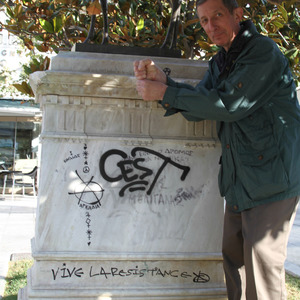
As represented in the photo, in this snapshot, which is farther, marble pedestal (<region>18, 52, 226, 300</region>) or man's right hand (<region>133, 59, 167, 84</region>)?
marble pedestal (<region>18, 52, 226, 300</region>)

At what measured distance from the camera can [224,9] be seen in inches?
101

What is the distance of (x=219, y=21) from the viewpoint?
258 cm

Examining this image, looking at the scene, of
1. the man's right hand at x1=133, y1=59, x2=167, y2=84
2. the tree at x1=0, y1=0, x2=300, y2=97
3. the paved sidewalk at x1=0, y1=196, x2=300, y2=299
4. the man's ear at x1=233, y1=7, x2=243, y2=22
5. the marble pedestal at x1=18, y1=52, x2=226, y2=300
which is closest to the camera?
the man's right hand at x1=133, y1=59, x2=167, y2=84

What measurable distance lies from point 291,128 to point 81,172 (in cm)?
139

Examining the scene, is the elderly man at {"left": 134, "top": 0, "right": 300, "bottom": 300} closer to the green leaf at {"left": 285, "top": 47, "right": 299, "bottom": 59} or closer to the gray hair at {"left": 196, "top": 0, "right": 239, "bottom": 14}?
the gray hair at {"left": 196, "top": 0, "right": 239, "bottom": 14}

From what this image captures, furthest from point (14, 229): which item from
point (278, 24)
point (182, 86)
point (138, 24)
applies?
point (182, 86)

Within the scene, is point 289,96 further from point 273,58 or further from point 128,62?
point 128,62

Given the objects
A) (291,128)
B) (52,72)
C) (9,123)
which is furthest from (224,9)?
(9,123)

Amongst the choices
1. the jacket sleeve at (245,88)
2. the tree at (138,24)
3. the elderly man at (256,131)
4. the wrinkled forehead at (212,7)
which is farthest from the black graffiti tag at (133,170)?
the tree at (138,24)

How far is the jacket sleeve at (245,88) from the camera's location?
2.31 metres

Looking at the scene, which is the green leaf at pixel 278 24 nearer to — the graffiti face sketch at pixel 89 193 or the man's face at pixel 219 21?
the man's face at pixel 219 21


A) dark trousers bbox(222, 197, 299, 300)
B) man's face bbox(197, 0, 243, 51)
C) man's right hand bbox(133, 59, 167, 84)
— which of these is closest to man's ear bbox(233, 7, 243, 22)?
man's face bbox(197, 0, 243, 51)

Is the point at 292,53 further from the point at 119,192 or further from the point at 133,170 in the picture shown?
the point at 119,192

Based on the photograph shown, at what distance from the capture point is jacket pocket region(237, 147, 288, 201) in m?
2.34
